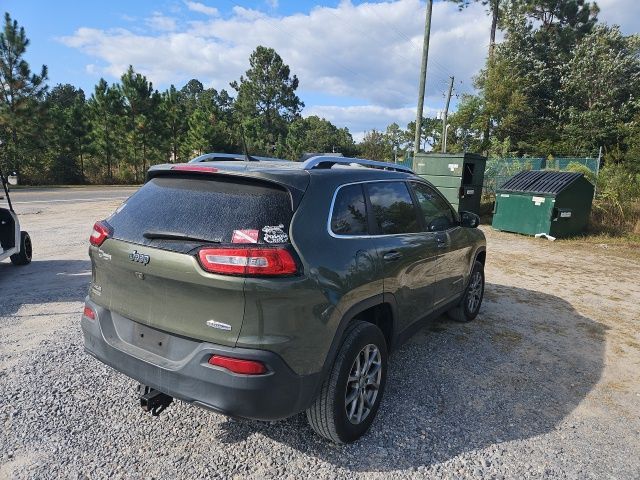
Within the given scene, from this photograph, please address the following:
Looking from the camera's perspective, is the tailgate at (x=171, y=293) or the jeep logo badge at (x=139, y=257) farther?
the jeep logo badge at (x=139, y=257)

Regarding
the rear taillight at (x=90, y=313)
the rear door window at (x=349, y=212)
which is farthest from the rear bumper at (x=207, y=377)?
the rear door window at (x=349, y=212)

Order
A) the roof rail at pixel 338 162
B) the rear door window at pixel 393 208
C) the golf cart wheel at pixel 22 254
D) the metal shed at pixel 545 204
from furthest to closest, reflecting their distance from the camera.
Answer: the metal shed at pixel 545 204 → the golf cart wheel at pixel 22 254 → the rear door window at pixel 393 208 → the roof rail at pixel 338 162

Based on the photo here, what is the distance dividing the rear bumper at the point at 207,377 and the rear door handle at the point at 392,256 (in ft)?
3.19

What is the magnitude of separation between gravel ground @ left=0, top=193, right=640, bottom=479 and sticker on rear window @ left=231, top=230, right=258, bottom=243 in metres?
1.36

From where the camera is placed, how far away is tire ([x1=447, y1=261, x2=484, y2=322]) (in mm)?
4699

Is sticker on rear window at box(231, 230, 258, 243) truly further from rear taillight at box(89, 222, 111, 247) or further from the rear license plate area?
rear taillight at box(89, 222, 111, 247)

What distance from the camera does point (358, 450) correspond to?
8.66 ft

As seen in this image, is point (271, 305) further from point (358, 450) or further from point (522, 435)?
point (522, 435)

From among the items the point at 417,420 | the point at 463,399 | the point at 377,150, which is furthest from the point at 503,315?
the point at 377,150

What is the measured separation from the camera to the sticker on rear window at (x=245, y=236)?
7.09 ft

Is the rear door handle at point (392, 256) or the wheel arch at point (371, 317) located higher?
the rear door handle at point (392, 256)

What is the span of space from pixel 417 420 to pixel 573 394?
147 centimetres

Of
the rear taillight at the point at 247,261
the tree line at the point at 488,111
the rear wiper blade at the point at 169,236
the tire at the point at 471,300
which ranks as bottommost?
the tire at the point at 471,300

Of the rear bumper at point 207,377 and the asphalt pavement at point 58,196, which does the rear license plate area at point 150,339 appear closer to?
the rear bumper at point 207,377
